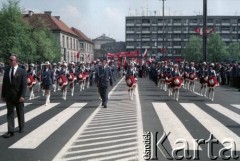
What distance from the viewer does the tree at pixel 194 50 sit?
329 ft

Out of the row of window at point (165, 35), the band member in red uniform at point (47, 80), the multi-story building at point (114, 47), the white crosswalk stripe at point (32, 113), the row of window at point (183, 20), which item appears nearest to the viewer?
the white crosswalk stripe at point (32, 113)

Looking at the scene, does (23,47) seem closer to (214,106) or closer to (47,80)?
(47,80)

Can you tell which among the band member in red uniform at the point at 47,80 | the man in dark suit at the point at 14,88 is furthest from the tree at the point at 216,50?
the man in dark suit at the point at 14,88

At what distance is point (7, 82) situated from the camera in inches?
356

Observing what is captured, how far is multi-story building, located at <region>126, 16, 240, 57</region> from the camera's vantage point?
123125 millimetres

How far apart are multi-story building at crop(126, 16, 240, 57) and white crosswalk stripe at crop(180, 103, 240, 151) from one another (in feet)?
363

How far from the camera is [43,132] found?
29.9 feet

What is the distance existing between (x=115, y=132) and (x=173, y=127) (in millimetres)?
1604

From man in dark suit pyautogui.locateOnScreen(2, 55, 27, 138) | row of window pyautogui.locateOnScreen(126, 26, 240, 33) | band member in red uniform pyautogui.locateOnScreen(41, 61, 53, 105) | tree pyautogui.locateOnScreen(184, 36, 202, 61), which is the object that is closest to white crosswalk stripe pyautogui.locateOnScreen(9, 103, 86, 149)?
→ man in dark suit pyautogui.locateOnScreen(2, 55, 27, 138)

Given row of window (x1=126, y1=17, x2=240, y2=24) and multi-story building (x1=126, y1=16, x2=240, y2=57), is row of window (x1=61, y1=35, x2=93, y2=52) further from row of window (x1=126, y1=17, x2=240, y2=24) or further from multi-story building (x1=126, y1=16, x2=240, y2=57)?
row of window (x1=126, y1=17, x2=240, y2=24)

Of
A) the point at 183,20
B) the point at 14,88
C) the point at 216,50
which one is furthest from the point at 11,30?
the point at 183,20

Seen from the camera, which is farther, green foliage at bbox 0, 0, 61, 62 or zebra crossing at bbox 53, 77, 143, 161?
green foliage at bbox 0, 0, 61, 62

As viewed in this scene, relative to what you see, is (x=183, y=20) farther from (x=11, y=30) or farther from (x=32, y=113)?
(x=32, y=113)

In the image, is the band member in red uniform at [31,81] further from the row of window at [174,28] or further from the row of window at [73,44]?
the row of window at [174,28]
